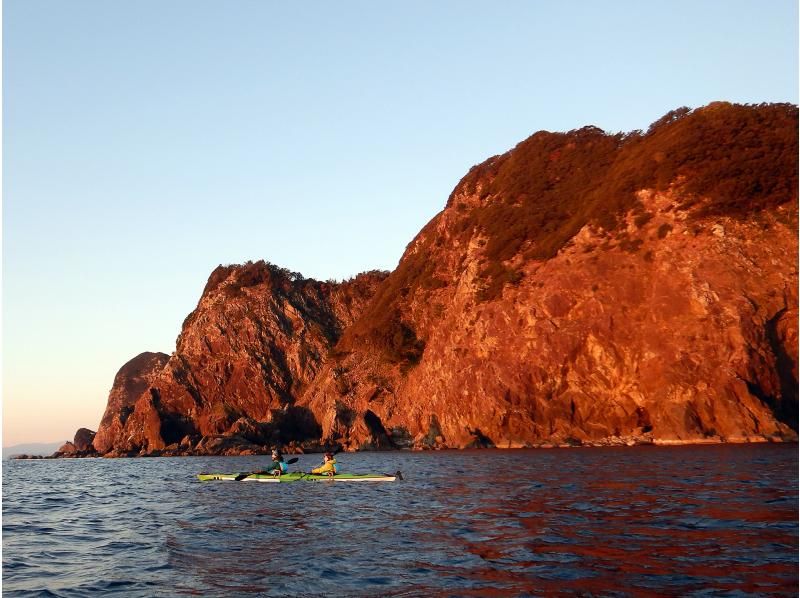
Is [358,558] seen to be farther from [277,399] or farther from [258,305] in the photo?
[258,305]

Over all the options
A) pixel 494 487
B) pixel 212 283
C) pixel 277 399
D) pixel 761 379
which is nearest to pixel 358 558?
pixel 494 487

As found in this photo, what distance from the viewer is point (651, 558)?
52.6 feet

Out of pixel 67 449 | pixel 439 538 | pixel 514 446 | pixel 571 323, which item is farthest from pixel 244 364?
pixel 439 538

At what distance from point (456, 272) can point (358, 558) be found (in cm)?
7937

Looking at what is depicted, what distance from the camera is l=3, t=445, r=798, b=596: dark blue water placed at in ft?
48.7

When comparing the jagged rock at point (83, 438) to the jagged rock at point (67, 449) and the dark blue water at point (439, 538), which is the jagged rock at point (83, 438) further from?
the dark blue water at point (439, 538)

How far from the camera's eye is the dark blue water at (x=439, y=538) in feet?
48.7

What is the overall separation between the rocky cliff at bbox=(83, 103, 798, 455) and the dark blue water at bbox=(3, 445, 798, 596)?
2751 cm

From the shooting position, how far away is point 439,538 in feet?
65.7

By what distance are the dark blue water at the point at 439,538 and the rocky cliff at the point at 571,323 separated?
27.5 metres

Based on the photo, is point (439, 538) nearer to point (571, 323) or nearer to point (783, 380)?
point (783, 380)

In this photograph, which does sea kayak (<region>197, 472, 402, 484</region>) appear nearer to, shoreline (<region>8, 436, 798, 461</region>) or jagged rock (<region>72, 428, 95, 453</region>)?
shoreline (<region>8, 436, 798, 461</region>)

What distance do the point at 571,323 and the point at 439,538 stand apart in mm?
54396

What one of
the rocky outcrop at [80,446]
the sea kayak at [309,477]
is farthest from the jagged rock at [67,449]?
the sea kayak at [309,477]
